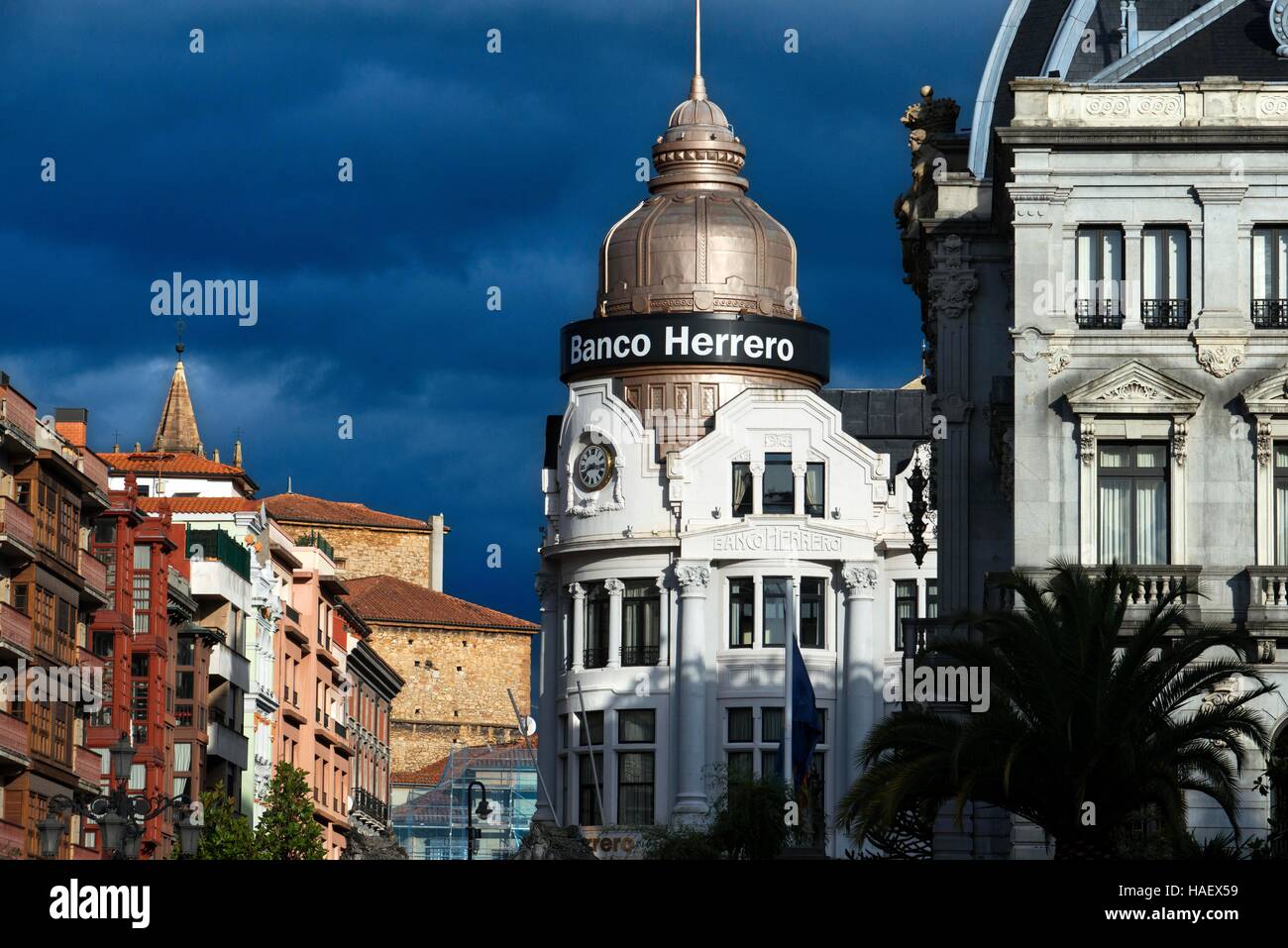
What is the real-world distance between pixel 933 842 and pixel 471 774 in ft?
322

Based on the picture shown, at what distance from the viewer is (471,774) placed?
15612 centimetres

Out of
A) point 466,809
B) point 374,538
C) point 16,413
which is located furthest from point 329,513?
point 16,413

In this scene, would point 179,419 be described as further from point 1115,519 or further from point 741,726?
point 1115,519

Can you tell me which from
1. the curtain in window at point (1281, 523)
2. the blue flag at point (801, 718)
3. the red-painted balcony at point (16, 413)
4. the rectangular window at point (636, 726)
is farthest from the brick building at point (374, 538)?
the curtain in window at point (1281, 523)

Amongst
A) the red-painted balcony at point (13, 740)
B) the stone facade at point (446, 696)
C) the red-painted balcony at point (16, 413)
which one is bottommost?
the red-painted balcony at point (13, 740)

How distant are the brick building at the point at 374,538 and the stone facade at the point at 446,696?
32.5ft

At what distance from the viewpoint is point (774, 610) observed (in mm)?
108438

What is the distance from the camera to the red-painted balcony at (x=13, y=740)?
78.2 metres

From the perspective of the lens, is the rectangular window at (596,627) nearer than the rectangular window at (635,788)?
No

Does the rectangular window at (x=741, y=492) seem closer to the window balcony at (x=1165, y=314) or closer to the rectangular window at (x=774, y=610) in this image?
the rectangular window at (x=774, y=610)

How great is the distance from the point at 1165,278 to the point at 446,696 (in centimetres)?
12654

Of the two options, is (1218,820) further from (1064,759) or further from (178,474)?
(178,474)

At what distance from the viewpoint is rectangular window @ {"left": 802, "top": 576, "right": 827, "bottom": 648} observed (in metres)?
109
